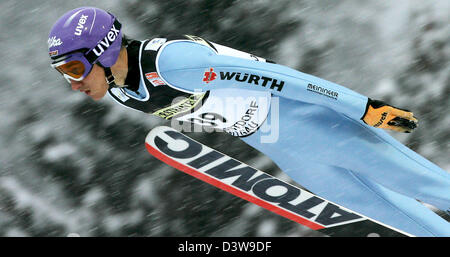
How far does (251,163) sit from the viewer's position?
3523mm

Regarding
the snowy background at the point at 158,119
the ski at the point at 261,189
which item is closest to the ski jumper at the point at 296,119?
the ski at the point at 261,189

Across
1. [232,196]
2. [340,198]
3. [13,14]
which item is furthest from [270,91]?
[13,14]

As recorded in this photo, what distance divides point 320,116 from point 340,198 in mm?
478

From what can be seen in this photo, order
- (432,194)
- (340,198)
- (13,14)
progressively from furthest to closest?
1. (13,14)
2. (340,198)
3. (432,194)

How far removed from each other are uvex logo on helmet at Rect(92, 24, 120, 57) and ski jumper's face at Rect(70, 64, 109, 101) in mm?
75

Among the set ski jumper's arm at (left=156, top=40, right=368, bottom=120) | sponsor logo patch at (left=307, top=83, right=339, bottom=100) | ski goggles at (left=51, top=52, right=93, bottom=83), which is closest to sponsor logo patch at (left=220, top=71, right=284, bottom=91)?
ski jumper's arm at (left=156, top=40, right=368, bottom=120)

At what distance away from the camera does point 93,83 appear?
224 cm

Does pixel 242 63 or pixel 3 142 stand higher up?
pixel 242 63

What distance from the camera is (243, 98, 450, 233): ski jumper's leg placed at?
8.13 ft

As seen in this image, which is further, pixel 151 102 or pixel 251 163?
pixel 251 163

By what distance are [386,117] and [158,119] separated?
1.54m

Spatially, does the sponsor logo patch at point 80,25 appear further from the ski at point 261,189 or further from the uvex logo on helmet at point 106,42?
the ski at point 261,189

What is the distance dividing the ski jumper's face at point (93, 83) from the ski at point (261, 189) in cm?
93

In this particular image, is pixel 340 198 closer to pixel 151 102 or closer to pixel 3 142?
pixel 151 102
